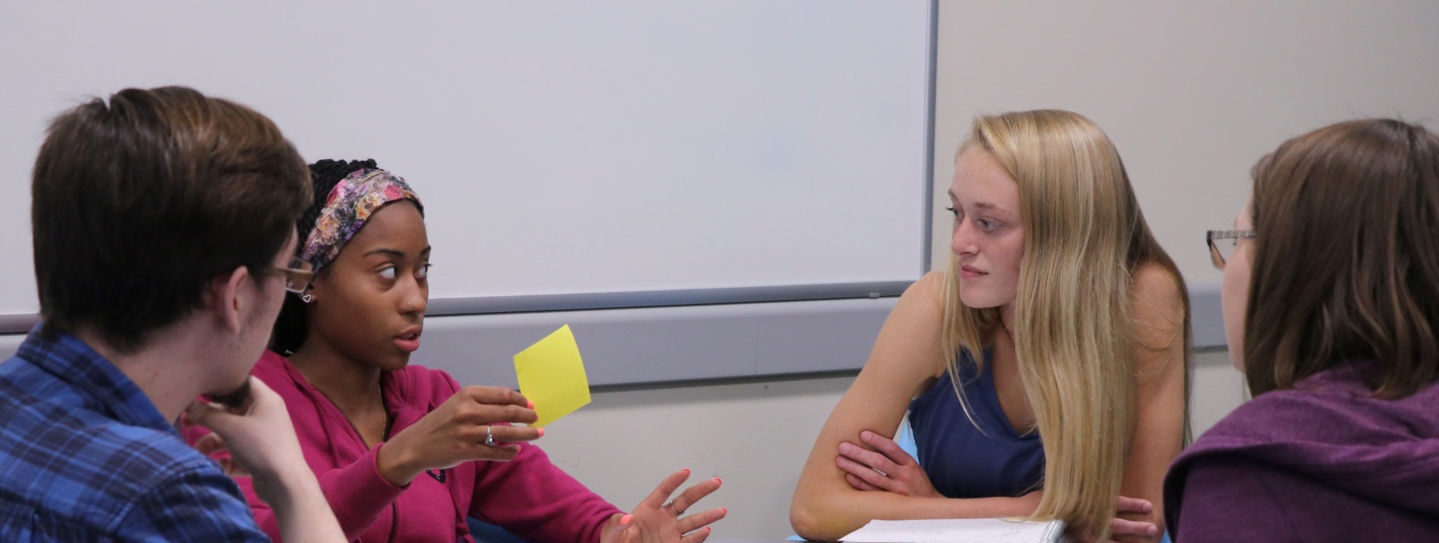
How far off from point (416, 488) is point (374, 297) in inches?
12.3

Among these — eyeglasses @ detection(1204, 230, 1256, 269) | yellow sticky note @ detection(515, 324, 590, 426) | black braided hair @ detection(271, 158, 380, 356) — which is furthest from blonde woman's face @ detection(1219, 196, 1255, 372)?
black braided hair @ detection(271, 158, 380, 356)

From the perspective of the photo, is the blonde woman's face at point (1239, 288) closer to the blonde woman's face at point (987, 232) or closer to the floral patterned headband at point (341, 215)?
the blonde woman's face at point (987, 232)

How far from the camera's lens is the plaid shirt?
0.89 metres

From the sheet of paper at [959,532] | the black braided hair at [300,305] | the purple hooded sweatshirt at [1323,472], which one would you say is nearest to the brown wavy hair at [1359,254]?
the purple hooded sweatshirt at [1323,472]

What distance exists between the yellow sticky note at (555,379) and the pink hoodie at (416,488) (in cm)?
22

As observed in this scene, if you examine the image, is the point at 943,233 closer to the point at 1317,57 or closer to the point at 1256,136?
the point at 1256,136

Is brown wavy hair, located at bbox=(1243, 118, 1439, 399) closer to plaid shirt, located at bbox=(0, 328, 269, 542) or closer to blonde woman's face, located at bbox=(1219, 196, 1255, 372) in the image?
blonde woman's face, located at bbox=(1219, 196, 1255, 372)

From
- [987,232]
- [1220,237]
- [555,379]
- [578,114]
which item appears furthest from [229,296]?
[578,114]

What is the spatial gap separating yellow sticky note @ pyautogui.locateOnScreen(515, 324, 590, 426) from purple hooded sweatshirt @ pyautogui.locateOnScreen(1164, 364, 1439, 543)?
0.79m

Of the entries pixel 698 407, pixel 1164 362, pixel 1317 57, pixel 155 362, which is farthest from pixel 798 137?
pixel 155 362

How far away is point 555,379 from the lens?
154 cm

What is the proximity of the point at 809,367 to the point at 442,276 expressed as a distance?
0.90m

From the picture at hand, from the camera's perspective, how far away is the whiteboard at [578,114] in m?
2.17

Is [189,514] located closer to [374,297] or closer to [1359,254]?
[374,297]
